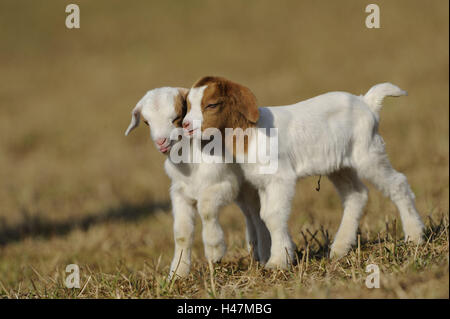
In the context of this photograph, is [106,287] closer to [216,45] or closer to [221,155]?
[221,155]

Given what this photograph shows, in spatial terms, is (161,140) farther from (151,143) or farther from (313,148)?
(151,143)

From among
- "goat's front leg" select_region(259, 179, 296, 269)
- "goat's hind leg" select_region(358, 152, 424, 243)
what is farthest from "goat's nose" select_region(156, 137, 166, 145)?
"goat's hind leg" select_region(358, 152, 424, 243)

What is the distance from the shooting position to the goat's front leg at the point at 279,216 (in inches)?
162

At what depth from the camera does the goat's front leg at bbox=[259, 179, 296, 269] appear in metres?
4.12

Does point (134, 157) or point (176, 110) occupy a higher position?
point (176, 110)

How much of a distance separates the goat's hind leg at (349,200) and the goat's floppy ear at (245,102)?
123 centimetres

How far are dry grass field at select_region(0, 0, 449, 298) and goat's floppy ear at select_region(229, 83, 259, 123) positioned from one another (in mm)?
1051

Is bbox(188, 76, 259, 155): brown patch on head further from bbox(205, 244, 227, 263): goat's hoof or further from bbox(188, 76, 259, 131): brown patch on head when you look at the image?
bbox(205, 244, 227, 263): goat's hoof

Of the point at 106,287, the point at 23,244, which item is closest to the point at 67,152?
the point at 23,244

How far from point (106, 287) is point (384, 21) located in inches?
685

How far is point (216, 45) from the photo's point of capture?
2120 cm

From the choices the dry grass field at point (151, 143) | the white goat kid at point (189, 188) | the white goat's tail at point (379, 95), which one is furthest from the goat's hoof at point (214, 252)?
the white goat's tail at point (379, 95)

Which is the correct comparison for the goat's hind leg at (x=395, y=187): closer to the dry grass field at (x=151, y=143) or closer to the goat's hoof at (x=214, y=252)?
the dry grass field at (x=151, y=143)

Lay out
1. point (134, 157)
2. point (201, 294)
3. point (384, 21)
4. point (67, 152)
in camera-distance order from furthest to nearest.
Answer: point (384, 21), point (67, 152), point (134, 157), point (201, 294)
